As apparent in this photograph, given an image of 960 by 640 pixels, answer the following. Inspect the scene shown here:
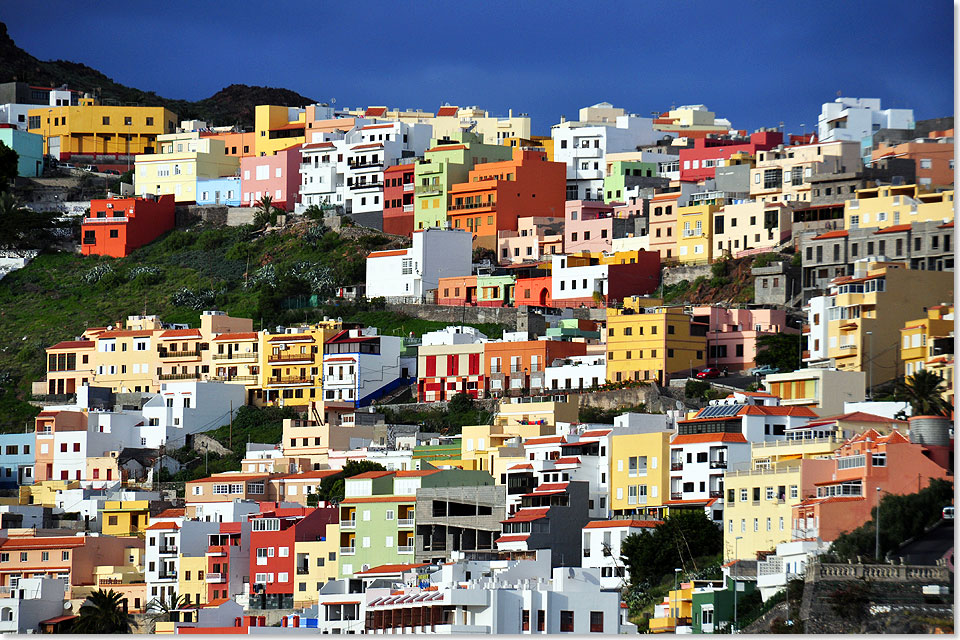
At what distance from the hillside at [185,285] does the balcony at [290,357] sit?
4.24m

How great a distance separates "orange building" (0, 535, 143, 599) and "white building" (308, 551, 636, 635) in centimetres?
1294

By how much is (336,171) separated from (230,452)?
77.7 ft

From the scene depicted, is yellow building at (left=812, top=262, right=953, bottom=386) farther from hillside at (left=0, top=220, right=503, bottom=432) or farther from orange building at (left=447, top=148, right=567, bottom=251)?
orange building at (left=447, top=148, right=567, bottom=251)

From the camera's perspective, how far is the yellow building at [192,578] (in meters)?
56.9

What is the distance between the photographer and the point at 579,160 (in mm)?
90375

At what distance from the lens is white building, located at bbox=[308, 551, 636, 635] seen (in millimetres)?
44031

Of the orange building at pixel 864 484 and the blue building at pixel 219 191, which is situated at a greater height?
the blue building at pixel 219 191

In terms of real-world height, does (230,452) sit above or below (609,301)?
below

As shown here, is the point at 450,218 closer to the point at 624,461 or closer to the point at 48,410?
the point at 48,410

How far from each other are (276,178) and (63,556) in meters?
36.6

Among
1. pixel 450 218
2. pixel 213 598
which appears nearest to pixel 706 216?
pixel 450 218

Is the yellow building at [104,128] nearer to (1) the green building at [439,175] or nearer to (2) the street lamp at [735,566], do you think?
(1) the green building at [439,175]

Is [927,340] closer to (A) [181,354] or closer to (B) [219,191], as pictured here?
(A) [181,354]

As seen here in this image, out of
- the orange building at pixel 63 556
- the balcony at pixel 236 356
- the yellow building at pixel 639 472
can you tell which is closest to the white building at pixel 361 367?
the balcony at pixel 236 356
